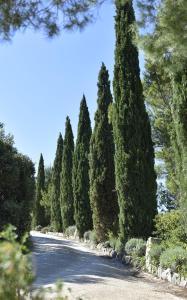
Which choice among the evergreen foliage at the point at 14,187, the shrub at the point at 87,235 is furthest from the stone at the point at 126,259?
the shrub at the point at 87,235

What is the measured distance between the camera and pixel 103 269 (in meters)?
11.4

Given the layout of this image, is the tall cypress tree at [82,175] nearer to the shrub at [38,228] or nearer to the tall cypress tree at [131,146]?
the tall cypress tree at [131,146]

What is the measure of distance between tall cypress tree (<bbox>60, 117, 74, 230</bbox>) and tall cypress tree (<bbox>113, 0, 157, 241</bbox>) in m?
15.8

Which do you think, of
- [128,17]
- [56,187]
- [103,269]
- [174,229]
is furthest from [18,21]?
[56,187]

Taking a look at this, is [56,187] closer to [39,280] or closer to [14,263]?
[39,280]

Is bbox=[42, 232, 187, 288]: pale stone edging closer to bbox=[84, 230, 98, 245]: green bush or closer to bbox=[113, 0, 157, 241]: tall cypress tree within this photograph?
bbox=[113, 0, 157, 241]: tall cypress tree

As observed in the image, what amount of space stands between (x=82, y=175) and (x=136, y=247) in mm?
13532

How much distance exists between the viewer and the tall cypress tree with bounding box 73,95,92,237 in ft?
83.0

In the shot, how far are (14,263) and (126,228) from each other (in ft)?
45.7

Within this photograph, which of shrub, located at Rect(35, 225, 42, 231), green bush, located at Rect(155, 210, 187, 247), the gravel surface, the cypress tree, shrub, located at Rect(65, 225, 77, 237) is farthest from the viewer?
shrub, located at Rect(35, 225, 42, 231)

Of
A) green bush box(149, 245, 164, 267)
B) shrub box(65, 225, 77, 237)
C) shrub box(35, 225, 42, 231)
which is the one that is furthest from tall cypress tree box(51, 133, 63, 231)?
green bush box(149, 245, 164, 267)

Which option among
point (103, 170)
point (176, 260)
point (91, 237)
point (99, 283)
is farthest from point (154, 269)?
point (103, 170)

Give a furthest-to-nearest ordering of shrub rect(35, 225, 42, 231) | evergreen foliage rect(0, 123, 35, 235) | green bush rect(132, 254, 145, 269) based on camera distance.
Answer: shrub rect(35, 225, 42, 231) → evergreen foliage rect(0, 123, 35, 235) → green bush rect(132, 254, 145, 269)

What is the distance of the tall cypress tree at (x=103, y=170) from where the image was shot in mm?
21000
